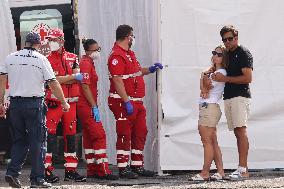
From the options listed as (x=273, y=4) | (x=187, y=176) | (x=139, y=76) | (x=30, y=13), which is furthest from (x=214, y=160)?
(x=30, y=13)

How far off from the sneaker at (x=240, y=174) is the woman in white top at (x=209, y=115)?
0.12m

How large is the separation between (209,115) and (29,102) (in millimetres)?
1979

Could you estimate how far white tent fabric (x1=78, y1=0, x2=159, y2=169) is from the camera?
978cm

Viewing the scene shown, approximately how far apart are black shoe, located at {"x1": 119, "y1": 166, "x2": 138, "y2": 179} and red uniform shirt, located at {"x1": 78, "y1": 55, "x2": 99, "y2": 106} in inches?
35.0

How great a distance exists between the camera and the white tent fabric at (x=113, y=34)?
32.1 feet

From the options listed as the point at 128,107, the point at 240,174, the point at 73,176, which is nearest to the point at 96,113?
the point at 128,107

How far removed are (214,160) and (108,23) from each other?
7.66 ft

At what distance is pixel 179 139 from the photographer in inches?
377

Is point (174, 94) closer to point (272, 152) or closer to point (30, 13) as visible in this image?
point (272, 152)

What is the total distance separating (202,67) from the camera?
31.4 feet

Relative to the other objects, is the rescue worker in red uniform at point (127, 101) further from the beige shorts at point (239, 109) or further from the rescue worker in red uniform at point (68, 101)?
the beige shorts at point (239, 109)

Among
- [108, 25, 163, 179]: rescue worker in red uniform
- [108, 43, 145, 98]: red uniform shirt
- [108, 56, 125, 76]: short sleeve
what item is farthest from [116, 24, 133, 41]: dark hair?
[108, 56, 125, 76]: short sleeve

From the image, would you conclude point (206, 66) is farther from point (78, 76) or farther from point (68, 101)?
point (68, 101)

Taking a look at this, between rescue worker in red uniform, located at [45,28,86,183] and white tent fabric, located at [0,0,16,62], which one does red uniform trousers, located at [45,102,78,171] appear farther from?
white tent fabric, located at [0,0,16,62]
